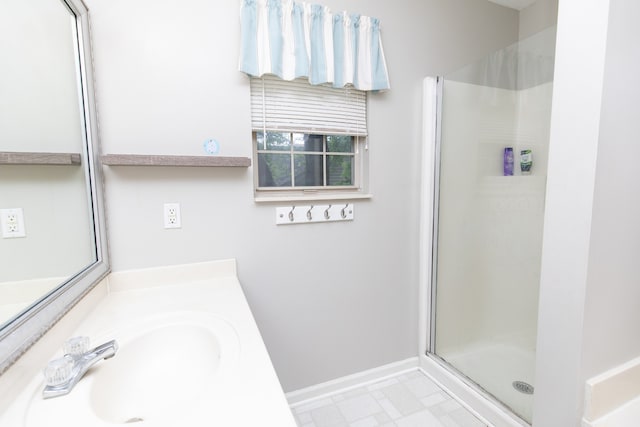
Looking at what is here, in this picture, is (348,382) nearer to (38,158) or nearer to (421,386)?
(421,386)

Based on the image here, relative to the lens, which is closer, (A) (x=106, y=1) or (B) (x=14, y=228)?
(B) (x=14, y=228)

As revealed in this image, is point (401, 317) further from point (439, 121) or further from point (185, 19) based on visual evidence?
point (185, 19)

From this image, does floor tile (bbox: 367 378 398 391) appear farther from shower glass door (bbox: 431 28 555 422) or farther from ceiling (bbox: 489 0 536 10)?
ceiling (bbox: 489 0 536 10)

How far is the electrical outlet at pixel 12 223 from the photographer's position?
0.73 m

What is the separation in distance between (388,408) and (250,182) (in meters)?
1.55

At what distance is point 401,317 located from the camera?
2021 millimetres

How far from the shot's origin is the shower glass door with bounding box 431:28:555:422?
1629 millimetres

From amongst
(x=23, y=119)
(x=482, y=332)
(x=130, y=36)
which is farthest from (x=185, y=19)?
(x=482, y=332)

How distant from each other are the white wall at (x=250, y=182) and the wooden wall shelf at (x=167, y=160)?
0.35 feet

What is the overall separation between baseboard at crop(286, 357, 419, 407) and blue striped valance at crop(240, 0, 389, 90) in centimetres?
182

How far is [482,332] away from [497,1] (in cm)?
237

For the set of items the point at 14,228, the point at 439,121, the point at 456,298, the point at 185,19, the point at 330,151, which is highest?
the point at 185,19

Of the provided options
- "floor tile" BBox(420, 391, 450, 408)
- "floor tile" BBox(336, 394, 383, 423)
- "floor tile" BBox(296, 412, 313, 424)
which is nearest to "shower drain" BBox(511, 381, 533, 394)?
"floor tile" BBox(420, 391, 450, 408)

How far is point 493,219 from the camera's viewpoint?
5.87ft
